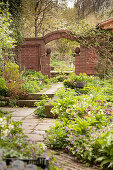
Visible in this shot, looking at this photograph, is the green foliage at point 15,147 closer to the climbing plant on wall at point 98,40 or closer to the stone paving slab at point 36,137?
the stone paving slab at point 36,137

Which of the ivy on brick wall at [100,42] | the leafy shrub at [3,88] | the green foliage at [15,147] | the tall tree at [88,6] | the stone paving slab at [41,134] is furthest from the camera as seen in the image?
the tall tree at [88,6]

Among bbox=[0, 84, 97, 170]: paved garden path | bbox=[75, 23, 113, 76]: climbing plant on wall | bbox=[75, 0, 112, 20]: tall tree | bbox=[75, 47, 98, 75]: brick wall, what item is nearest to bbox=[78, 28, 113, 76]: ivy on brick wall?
bbox=[75, 23, 113, 76]: climbing plant on wall

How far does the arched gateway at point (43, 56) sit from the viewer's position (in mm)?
10805

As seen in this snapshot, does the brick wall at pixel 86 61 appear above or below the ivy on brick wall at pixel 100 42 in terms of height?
below

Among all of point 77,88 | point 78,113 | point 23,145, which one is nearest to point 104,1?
point 77,88

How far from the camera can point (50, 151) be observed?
277cm

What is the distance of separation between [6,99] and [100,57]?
623 centimetres

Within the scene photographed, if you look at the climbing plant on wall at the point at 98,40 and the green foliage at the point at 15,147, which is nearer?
the green foliage at the point at 15,147

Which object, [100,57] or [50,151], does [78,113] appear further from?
[100,57]

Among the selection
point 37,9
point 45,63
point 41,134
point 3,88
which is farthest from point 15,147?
point 37,9

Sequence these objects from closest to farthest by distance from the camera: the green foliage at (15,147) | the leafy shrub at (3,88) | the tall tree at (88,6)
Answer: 1. the green foliage at (15,147)
2. the leafy shrub at (3,88)
3. the tall tree at (88,6)

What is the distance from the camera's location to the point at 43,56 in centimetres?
1141

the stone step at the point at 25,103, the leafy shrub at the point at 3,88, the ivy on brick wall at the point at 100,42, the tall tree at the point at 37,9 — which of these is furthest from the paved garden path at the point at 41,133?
the tall tree at the point at 37,9

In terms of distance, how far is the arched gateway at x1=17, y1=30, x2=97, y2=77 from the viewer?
1080 centimetres
